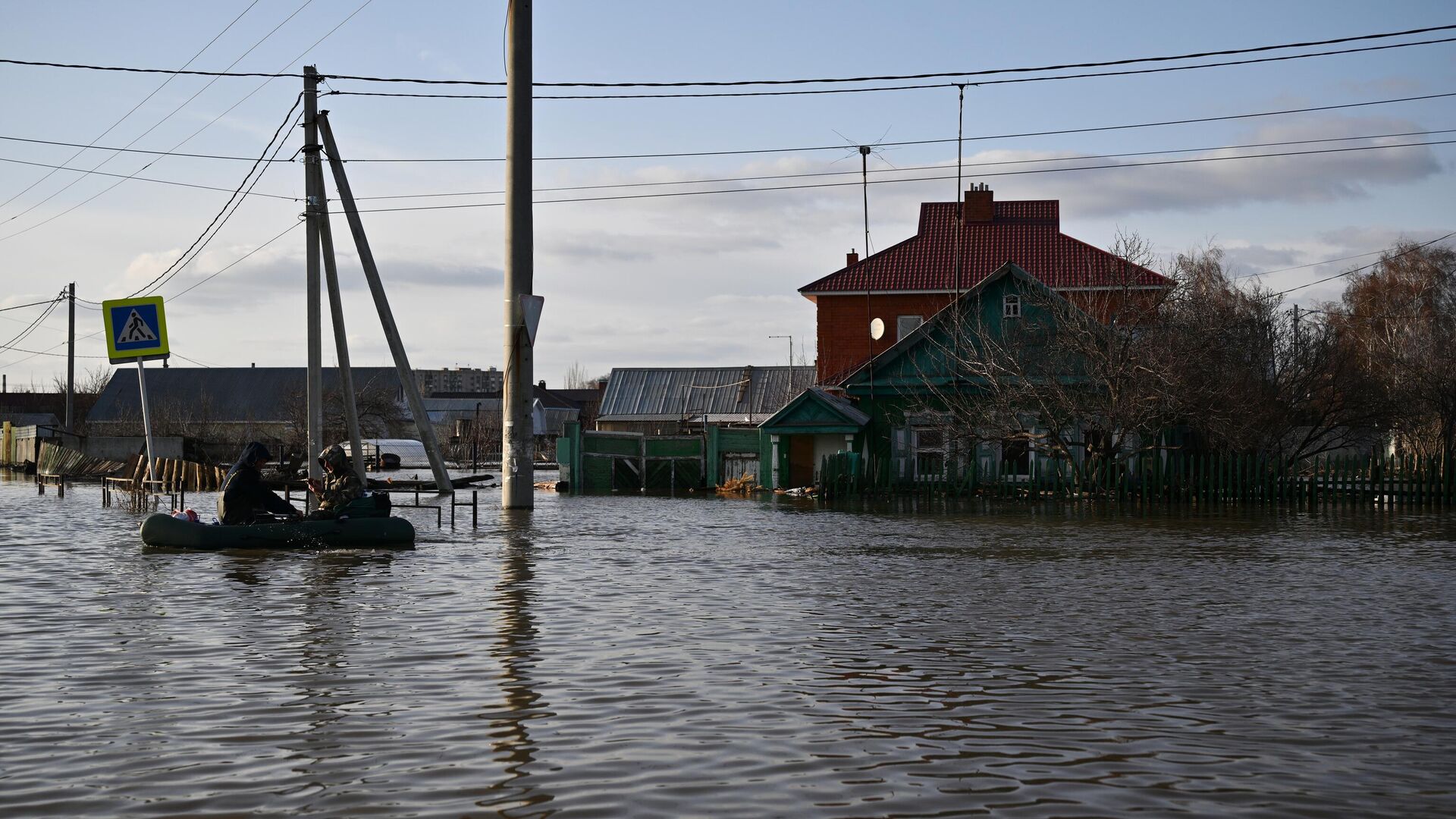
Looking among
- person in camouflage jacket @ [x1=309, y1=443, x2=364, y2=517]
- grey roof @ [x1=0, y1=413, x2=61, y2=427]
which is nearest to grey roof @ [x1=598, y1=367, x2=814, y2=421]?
person in camouflage jacket @ [x1=309, y1=443, x2=364, y2=517]

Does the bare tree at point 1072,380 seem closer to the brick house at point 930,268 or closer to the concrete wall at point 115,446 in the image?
the brick house at point 930,268

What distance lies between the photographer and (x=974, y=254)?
52438mm

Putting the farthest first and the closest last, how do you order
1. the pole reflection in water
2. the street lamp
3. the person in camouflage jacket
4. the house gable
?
the street lamp
the house gable
the person in camouflage jacket
the pole reflection in water

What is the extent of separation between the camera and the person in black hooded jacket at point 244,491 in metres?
17.9

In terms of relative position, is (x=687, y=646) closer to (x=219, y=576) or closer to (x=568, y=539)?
(x=219, y=576)

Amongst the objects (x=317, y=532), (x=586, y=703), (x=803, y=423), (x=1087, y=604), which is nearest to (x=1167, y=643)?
(x=1087, y=604)

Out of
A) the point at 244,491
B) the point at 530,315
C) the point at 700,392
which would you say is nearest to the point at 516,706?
the point at 244,491

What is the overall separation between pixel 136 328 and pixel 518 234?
660 centimetres

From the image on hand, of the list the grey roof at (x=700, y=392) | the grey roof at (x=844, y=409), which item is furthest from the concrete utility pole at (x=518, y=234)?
the grey roof at (x=700, y=392)

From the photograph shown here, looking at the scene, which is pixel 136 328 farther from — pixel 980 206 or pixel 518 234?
pixel 980 206

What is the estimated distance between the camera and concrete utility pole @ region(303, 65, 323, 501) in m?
26.0

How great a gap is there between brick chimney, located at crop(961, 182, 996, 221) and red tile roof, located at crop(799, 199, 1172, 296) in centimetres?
23

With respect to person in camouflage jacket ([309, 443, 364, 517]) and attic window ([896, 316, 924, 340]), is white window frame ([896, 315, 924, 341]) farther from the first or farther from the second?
person in camouflage jacket ([309, 443, 364, 517])

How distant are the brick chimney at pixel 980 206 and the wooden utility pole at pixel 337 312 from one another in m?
31.9
